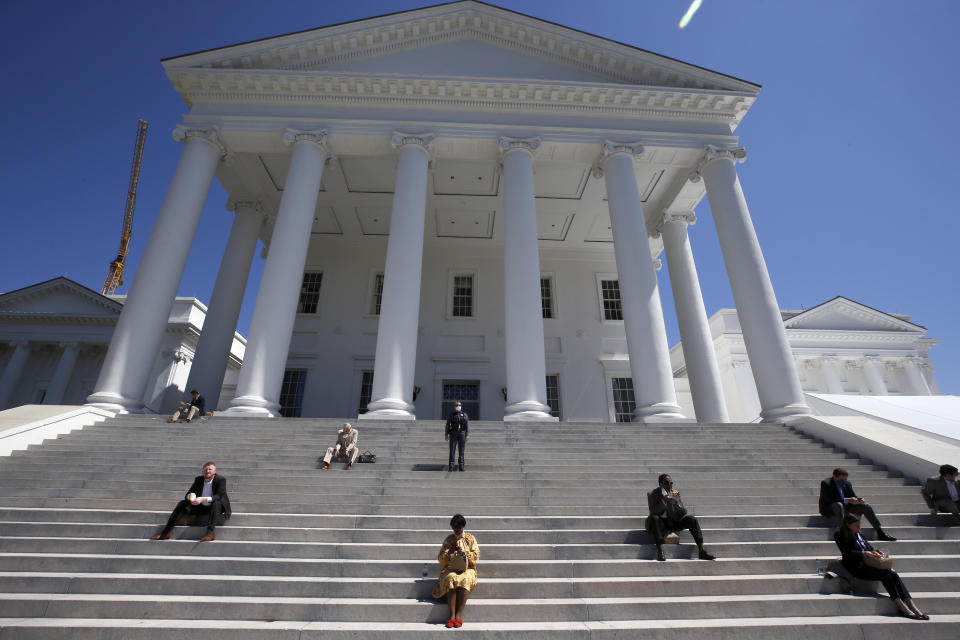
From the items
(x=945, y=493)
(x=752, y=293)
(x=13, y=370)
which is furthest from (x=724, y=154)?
(x=13, y=370)

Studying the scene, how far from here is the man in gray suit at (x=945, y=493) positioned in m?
6.77

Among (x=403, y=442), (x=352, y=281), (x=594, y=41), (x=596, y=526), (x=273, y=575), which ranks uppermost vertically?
(x=594, y=41)

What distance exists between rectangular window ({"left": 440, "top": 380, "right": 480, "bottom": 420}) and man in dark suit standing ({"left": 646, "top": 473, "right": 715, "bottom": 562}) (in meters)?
15.1

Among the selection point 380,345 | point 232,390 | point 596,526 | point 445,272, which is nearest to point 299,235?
point 380,345

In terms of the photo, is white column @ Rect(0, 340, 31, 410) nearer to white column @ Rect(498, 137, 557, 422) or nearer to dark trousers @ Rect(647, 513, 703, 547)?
white column @ Rect(498, 137, 557, 422)

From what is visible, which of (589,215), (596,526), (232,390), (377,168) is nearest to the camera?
(596,526)

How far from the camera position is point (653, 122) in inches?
662

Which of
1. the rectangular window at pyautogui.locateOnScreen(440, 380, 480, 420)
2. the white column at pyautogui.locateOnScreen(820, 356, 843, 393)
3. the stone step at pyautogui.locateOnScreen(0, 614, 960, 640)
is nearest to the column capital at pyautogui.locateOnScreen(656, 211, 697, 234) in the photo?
the rectangular window at pyautogui.locateOnScreen(440, 380, 480, 420)

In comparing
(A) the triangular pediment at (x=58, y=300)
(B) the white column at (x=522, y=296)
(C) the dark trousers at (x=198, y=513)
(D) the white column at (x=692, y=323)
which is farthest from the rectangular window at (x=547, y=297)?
(A) the triangular pediment at (x=58, y=300)

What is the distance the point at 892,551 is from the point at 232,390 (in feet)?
108

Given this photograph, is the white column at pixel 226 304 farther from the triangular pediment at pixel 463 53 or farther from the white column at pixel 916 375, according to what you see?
the white column at pixel 916 375

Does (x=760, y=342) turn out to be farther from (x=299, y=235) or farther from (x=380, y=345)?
(x=299, y=235)

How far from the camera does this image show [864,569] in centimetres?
512

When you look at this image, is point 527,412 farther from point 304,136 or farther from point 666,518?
point 304,136
